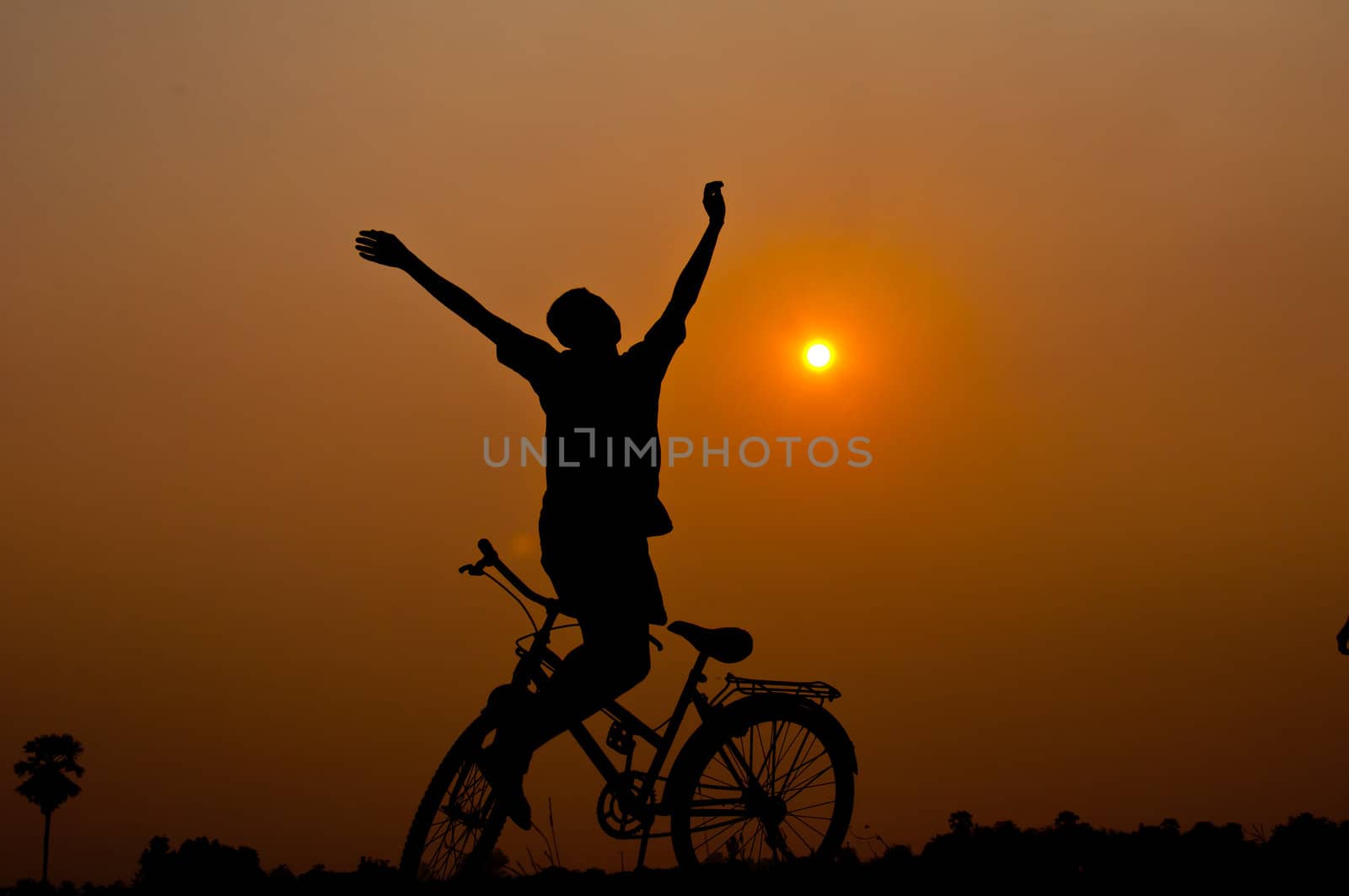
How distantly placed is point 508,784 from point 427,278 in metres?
2.44

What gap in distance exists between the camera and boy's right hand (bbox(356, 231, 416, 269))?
20.2ft

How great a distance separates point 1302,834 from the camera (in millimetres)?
6930

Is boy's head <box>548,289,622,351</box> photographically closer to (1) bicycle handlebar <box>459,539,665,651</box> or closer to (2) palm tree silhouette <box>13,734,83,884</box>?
(1) bicycle handlebar <box>459,539,665,651</box>

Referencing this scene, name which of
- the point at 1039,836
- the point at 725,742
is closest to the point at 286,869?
the point at 725,742

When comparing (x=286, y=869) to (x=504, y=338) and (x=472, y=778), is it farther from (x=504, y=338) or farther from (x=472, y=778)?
(x=504, y=338)

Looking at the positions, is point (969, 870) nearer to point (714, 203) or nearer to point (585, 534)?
point (585, 534)

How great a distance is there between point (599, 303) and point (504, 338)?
583 mm

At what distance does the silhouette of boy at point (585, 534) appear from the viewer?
629cm

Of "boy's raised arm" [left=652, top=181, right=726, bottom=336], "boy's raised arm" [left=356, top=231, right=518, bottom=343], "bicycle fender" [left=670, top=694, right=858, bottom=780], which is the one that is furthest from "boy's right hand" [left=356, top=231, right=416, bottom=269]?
"bicycle fender" [left=670, top=694, right=858, bottom=780]

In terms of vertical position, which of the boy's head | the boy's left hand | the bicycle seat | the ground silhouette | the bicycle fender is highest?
the boy's left hand

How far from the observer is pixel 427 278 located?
242 inches

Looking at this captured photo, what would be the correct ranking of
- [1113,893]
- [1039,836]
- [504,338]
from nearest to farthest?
[1113,893]
[504,338]
[1039,836]

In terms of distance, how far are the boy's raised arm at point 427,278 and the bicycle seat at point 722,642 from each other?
177 centimetres

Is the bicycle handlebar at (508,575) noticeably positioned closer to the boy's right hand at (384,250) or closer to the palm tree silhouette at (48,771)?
the boy's right hand at (384,250)
